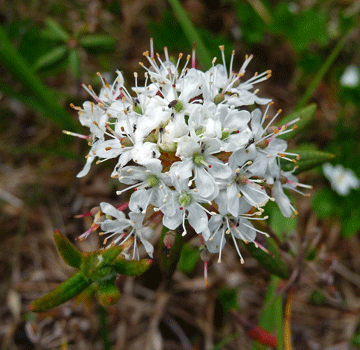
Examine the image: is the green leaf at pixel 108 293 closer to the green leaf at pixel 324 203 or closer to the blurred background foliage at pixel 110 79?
the blurred background foliage at pixel 110 79

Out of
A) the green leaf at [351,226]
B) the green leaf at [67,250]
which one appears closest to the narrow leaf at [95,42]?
the green leaf at [67,250]

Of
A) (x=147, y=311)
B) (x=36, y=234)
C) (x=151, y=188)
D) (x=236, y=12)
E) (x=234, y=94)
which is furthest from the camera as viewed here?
(x=236, y=12)

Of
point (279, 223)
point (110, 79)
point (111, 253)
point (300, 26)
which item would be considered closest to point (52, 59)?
point (110, 79)

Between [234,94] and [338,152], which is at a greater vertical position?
[234,94]

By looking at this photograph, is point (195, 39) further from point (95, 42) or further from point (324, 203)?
point (324, 203)

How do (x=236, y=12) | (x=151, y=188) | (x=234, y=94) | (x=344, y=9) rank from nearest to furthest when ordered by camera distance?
(x=151, y=188) → (x=234, y=94) → (x=236, y=12) → (x=344, y=9)

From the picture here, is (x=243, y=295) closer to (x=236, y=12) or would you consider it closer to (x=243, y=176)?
(x=243, y=176)

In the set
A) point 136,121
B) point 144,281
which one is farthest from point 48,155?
point 136,121

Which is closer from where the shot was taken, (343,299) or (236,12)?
(343,299)
